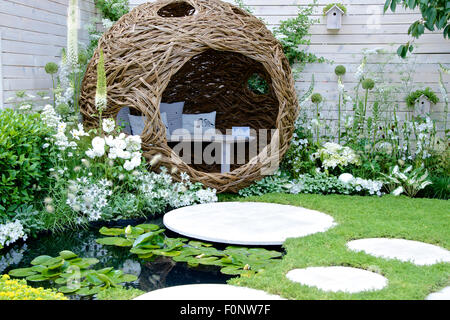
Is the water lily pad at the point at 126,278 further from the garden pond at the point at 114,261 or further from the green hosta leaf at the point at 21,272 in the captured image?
the green hosta leaf at the point at 21,272

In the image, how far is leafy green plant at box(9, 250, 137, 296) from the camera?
260 cm

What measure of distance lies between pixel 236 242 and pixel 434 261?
1257 millimetres

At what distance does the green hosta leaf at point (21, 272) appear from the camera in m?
2.78

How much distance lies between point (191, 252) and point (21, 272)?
103cm

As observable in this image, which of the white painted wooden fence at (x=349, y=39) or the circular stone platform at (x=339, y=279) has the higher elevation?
the white painted wooden fence at (x=349, y=39)

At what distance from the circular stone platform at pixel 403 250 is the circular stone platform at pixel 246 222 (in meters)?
0.40

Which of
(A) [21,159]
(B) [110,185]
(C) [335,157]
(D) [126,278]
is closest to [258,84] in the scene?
(C) [335,157]

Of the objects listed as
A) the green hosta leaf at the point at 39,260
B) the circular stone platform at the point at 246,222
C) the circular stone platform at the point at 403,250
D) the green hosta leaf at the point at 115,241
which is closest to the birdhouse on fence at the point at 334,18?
the circular stone platform at the point at 246,222

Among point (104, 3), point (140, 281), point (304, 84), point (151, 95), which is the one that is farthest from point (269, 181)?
point (104, 3)

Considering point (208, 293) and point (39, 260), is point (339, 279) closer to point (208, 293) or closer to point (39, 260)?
point (208, 293)

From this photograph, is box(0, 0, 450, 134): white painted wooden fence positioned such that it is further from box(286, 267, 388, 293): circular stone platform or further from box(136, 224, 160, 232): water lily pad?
box(286, 267, 388, 293): circular stone platform

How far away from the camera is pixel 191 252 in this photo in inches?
125

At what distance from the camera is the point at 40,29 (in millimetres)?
5137
